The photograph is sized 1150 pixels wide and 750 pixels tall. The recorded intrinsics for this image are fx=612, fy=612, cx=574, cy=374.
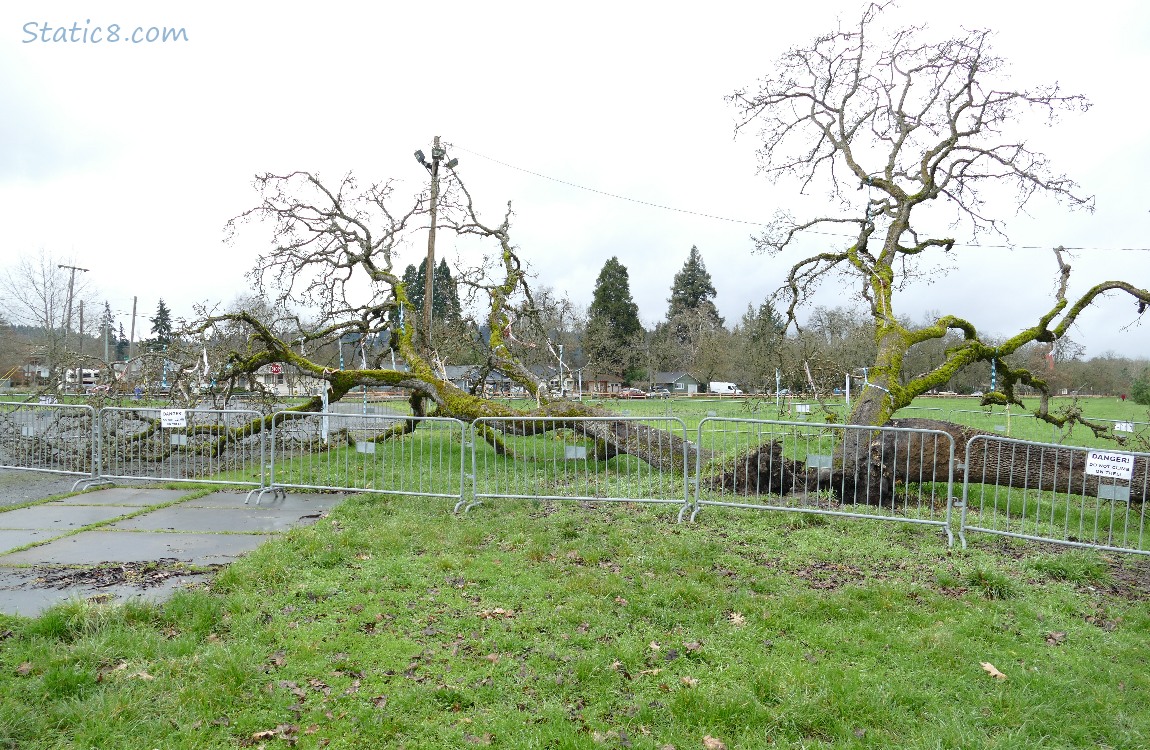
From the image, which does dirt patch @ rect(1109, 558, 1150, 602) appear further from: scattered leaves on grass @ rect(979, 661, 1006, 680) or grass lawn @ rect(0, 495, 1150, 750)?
scattered leaves on grass @ rect(979, 661, 1006, 680)

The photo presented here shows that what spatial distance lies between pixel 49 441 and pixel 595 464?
9635 mm

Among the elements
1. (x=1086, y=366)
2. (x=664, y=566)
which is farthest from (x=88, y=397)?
(x=1086, y=366)

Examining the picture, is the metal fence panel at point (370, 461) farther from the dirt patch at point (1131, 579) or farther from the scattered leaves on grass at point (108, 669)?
the dirt patch at point (1131, 579)

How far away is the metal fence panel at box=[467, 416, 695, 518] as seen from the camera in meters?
8.08

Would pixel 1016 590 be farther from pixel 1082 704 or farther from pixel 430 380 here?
pixel 430 380

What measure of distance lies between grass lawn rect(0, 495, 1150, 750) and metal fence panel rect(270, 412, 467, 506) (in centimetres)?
243

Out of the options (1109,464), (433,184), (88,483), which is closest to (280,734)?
(1109,464)

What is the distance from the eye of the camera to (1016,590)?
5129 millimetres

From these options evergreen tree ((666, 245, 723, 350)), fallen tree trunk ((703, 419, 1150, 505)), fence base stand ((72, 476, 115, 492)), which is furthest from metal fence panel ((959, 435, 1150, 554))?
evergreen tree ((666, 245, 723, 350))

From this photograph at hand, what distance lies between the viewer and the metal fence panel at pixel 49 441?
32.5 feet

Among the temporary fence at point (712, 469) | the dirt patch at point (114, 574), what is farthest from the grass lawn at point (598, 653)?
the temporary fence at point (712, 469)

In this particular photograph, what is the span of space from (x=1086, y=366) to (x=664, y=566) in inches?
2030

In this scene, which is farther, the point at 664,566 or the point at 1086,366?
the point at 1086,366

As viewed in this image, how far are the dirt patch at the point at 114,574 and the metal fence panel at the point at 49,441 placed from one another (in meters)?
5.30
